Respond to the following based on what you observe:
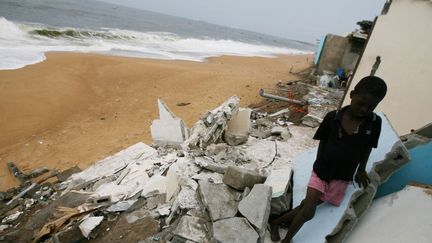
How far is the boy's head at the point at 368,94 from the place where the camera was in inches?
83.3

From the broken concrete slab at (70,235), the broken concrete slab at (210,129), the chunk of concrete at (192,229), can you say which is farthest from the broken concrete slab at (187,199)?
the broken concrete slab at (210,129)

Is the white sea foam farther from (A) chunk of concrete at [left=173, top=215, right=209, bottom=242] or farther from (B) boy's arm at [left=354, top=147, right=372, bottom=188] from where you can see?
(B) boy's arm at [left=354, top=147, right=372, bottom=188]

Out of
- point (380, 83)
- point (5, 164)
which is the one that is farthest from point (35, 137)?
point (380, 83)

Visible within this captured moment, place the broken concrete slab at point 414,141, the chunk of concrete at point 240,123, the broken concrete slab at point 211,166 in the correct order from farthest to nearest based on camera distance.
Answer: the chunk of concrete at point 240,123 < the broken concrete slab at point 211,166 < the broken concrete slab at point 414,141

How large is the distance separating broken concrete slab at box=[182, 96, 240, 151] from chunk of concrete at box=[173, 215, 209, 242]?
178cm

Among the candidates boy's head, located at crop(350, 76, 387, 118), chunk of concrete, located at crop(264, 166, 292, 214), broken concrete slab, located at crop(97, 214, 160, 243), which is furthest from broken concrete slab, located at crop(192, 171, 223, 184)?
boy's head, located at crop(350, 76, 387, 118)

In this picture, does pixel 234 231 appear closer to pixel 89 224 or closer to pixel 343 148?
pixel 343 148

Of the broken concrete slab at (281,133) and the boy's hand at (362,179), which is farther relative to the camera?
the broken concrete slab at (281,133)

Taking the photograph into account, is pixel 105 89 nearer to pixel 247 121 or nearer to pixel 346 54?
pixel 247 121

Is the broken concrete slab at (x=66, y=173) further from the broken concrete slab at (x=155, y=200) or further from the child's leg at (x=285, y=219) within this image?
the child's leg at (x=285, y=219)

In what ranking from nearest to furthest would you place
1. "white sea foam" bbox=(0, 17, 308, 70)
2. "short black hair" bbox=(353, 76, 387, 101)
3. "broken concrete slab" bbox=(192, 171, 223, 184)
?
"short black hair" bbox=(353, 76, 387, 101)
"broken concrete slab" bbox=(192, 171, 223, 184)
"white sea foam" bbox=(0, 17, 308, 70)

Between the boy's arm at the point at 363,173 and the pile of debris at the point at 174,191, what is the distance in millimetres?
813

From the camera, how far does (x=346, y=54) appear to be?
1454cm

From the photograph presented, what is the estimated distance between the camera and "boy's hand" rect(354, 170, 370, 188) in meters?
2.42
